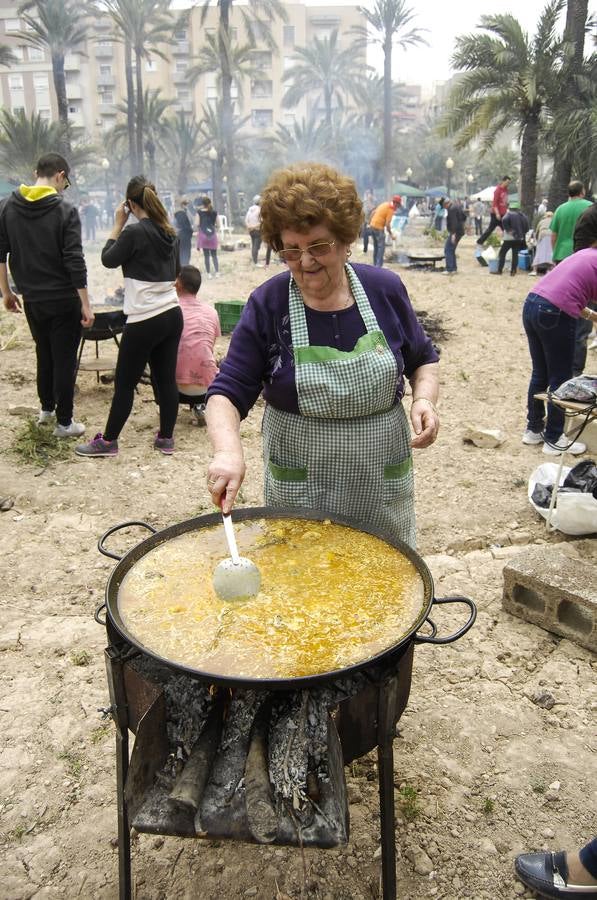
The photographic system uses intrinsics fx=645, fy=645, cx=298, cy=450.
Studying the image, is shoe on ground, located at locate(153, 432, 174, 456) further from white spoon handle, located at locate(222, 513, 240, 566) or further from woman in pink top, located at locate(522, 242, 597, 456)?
white spoon handle, located at locate(222, 513, 240, 566)

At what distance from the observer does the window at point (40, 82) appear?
47.2m

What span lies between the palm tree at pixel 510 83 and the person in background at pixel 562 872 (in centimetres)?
1922

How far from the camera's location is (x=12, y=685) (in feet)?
9.45

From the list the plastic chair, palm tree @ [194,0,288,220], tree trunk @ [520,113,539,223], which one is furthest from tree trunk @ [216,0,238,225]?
the plastic chair

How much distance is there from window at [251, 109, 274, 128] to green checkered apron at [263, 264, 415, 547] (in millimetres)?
68651

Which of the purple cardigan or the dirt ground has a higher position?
the purple cardigan

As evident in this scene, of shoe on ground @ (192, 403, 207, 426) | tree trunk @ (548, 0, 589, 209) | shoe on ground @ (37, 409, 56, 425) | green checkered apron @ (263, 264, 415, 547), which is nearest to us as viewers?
green checkered apron @ (263, 264, 415, 547)

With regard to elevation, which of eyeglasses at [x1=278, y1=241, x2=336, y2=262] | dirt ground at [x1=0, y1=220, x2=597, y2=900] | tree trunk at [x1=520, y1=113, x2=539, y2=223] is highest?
tree trunk at [x1=520, y1=113, x2=539, y2=223]

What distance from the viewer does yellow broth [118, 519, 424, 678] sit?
5.36ft

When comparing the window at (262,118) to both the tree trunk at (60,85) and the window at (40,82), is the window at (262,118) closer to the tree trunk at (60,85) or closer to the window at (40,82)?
the window at (40,82)

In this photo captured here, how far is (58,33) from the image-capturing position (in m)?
27.0

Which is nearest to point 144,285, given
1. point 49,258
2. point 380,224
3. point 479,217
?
point 49,258

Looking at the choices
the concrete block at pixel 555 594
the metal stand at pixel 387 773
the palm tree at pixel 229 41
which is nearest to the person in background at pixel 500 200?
the concrete block at pixel 555 594

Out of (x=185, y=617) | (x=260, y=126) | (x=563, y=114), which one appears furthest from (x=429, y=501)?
(x=260, y=126)
